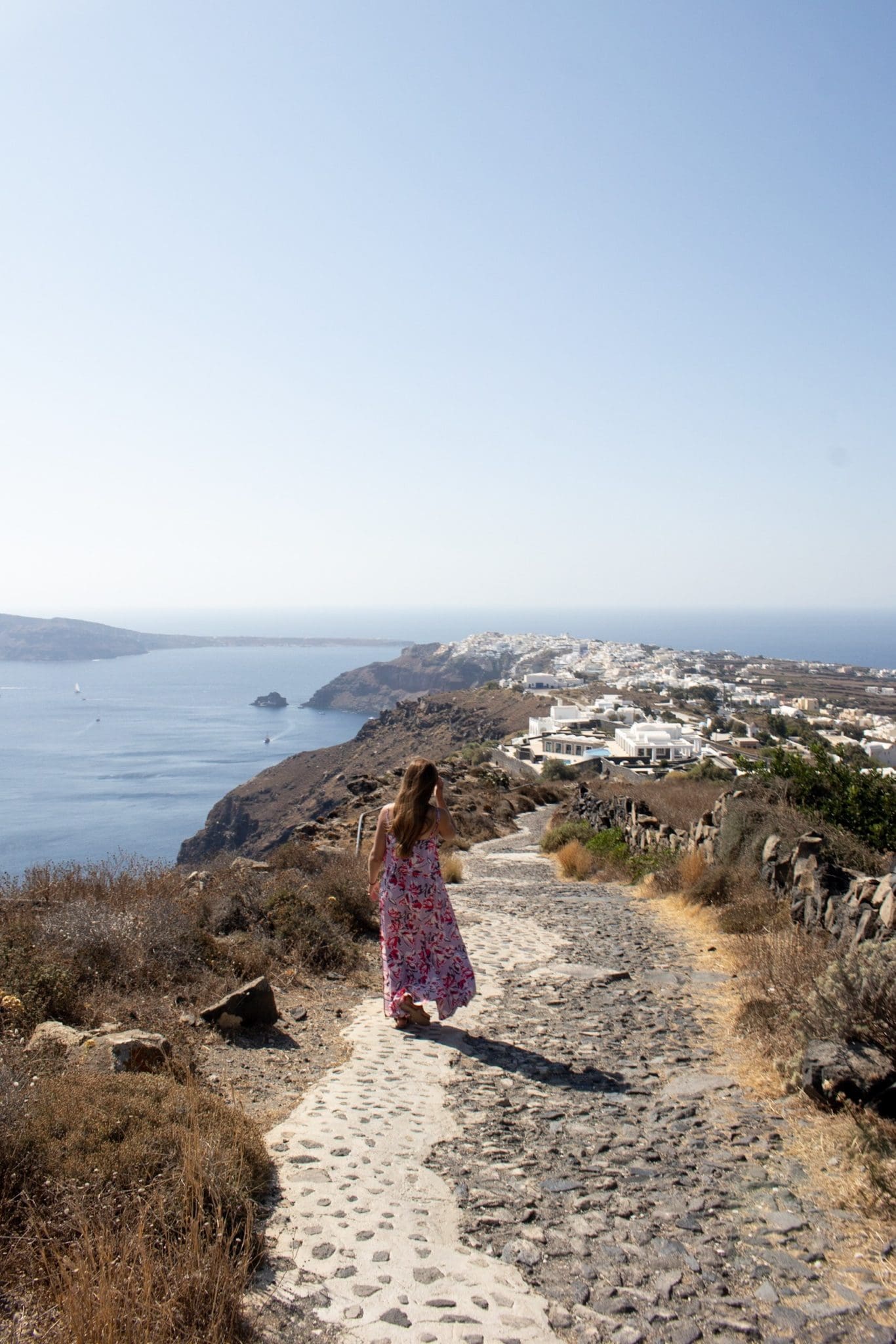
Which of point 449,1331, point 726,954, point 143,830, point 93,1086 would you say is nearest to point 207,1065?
point 93,1086

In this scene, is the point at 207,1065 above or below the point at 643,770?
above

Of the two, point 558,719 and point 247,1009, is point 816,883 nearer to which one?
point 247,1009

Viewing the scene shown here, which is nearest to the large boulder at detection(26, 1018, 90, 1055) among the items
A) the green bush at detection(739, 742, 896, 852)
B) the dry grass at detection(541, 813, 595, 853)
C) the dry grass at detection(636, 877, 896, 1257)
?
the dry grass at detection(636, 877, 896, 1257)

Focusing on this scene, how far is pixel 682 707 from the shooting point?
245 ft

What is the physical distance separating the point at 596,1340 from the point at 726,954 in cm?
494

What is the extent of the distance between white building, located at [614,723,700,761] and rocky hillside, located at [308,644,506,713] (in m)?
80.0

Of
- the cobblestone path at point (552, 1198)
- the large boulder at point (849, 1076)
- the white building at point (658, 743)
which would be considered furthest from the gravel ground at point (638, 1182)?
the white building at point (658, 743)

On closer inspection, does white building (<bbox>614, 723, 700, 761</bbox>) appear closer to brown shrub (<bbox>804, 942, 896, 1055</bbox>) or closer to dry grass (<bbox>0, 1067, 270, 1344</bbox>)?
brown shrub (<bbox>804, 942, 896, 1055</bbox>)

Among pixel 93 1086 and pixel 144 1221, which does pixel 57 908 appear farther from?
pixel 144 1221

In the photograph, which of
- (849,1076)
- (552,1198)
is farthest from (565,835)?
(552,1198)

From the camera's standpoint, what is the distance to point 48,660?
630ft

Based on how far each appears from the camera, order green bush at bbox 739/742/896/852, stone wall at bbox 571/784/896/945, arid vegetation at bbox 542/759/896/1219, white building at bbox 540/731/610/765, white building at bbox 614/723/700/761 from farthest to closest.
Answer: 1. white building at bbox 540/731/610/765
2. white building at bbox 614/723/700/761
3. green bush at bbox 739/742/896/852
4. stone wall at bbox 571/784/896/945
5. arid vegetation at bbox 542/759/896/1219

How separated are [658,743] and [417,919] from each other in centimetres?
4320

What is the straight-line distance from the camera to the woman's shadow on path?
177 inches
